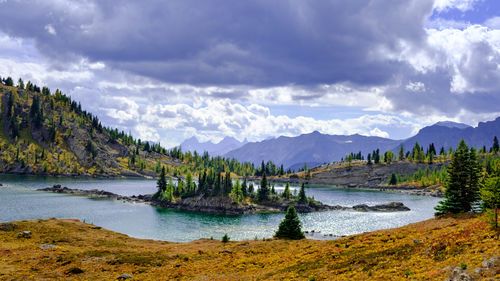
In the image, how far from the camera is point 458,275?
24328mm

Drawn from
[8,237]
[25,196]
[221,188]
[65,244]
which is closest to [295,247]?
[65,244]

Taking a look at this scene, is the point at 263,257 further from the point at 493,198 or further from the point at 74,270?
the point at 493,198

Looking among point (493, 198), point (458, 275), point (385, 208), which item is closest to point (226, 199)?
point (385, 208)

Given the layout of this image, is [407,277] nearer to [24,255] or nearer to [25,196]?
[24,255]

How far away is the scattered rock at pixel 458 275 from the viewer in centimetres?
2367

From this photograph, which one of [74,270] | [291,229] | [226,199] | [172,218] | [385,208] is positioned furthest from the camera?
[385,208]

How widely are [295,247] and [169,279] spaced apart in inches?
887

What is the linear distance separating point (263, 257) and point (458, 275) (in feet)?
90.8

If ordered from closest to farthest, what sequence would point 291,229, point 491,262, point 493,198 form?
point 491,262
point 493,198
point 291,229

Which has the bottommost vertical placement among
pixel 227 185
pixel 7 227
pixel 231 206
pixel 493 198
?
pixel 231 206

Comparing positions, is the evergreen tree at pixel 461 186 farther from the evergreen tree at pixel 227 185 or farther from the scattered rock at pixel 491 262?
the evergreen tree at pixel 227 185

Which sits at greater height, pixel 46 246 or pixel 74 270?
pixel 74 270

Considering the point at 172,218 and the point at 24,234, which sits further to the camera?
the point at 172,218

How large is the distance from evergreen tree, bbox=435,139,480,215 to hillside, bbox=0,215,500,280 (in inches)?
261
